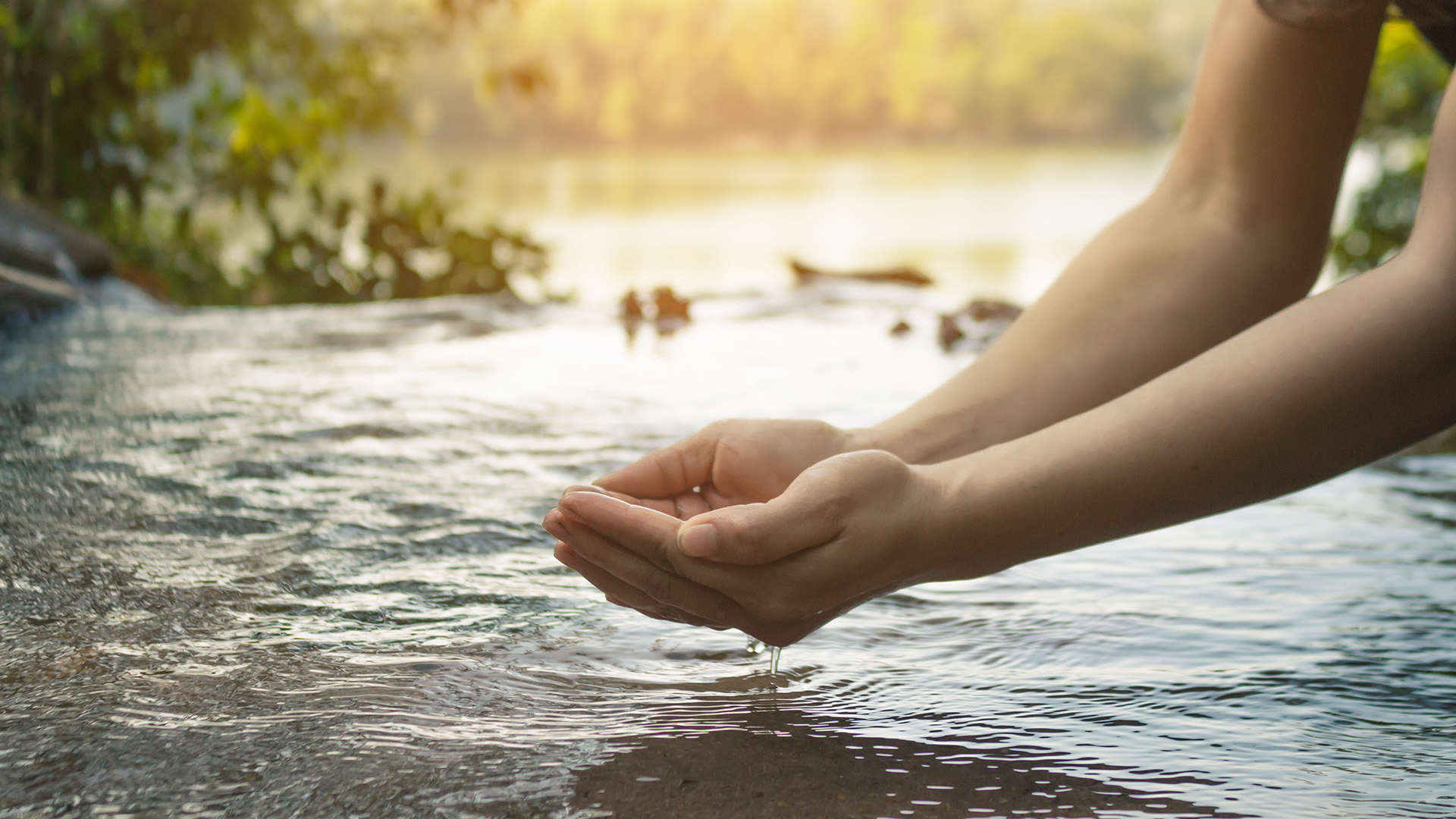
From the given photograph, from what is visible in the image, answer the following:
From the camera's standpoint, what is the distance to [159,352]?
2168mm

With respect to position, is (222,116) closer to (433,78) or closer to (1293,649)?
(1293,649)

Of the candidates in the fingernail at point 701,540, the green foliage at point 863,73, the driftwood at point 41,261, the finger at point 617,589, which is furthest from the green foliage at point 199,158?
the green foliage at point 863,73

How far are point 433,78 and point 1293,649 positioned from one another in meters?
21.8

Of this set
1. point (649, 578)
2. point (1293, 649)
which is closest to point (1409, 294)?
point (1293, 649)

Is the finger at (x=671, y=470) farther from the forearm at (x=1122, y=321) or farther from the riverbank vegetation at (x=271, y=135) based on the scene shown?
the riverbank vegetation at (x=271, y=135)

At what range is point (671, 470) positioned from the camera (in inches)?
39.5

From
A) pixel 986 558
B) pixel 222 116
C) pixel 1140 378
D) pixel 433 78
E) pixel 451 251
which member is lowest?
pixel 986 558

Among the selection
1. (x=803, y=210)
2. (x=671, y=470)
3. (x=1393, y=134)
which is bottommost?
(x=671, y=470)

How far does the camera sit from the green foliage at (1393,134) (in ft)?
15.9

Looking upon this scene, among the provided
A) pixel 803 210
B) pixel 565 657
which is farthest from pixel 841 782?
pixel 803 210

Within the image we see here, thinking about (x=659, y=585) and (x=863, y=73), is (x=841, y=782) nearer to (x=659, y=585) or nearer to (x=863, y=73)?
(x=659, y=585)

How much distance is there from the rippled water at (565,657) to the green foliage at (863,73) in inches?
784

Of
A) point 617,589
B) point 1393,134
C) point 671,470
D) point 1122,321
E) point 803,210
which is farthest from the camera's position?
point 803,210

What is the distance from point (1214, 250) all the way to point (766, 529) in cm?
63
